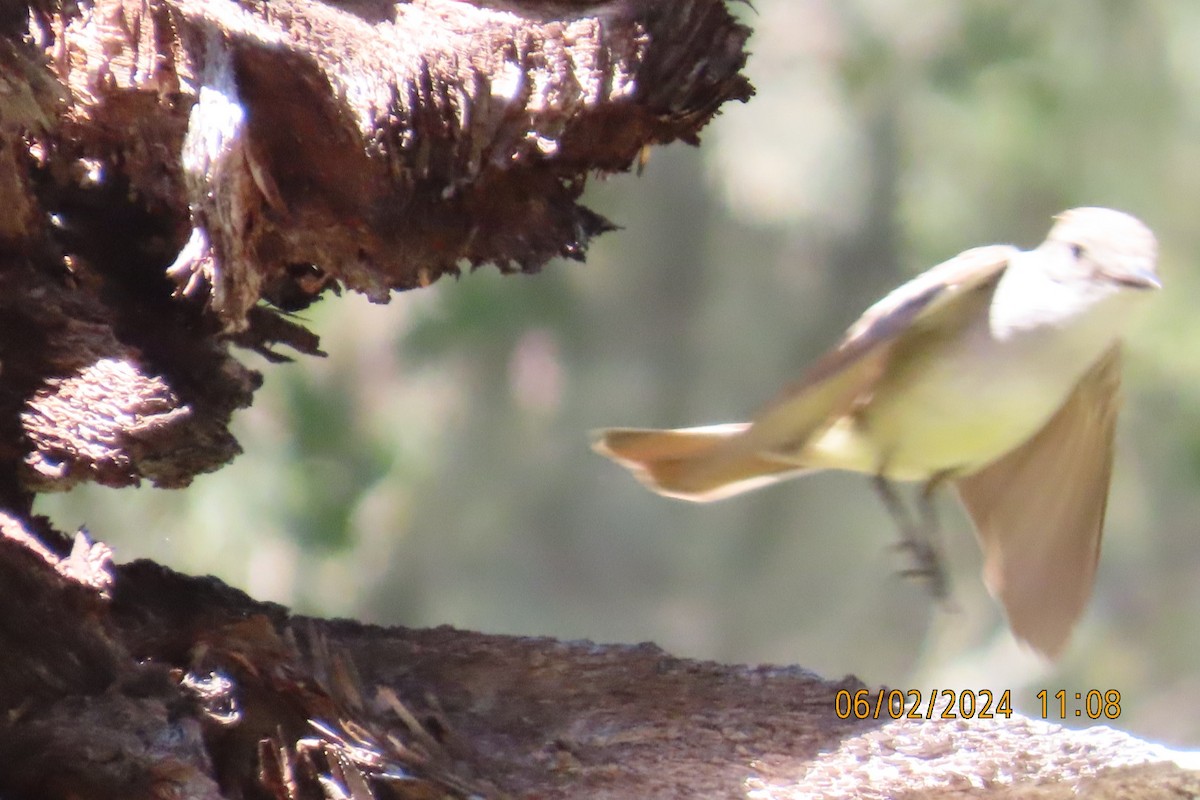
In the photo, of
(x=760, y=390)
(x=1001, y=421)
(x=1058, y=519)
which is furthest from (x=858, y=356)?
(x=760, y=390)

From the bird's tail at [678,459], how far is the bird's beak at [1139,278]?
47 cm

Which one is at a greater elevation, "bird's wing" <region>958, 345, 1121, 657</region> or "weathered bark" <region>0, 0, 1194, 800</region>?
"bird's wing" <region>958, 345, 1121, 657</region>

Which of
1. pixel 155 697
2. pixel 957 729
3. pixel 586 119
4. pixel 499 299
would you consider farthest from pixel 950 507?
pixel 155 697

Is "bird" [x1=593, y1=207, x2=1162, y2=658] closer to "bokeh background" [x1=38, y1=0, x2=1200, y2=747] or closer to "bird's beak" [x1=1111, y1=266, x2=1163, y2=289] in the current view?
"bird's beak" [x1=1111, y1=266, x2=1163, y2=289]

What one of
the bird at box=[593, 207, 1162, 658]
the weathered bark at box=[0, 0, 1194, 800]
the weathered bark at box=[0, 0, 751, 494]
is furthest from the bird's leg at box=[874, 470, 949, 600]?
the weathered bark at box=[0, 0, 751, 494]

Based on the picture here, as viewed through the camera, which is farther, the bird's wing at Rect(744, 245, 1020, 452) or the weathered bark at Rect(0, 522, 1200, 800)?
the bird's wing at Rect(744, 245, 1020, 452)

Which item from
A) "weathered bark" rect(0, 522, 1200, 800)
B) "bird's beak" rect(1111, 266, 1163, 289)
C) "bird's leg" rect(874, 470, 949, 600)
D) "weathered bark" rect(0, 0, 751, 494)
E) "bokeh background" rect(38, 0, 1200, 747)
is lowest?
"weathered bark" rect(0, 522, 1200, 800)

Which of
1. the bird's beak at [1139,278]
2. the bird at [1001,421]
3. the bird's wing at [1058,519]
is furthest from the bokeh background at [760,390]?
the bird's beak at [1139,278]

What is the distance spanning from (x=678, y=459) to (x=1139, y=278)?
1.94 ft

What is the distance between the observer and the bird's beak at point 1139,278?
52.7 inches

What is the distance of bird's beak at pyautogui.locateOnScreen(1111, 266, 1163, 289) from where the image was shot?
1.34m

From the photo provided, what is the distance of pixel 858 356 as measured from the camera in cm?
123

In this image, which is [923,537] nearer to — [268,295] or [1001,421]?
[1001,421]

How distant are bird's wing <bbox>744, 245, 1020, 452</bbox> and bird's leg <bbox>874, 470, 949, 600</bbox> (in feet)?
0.83
